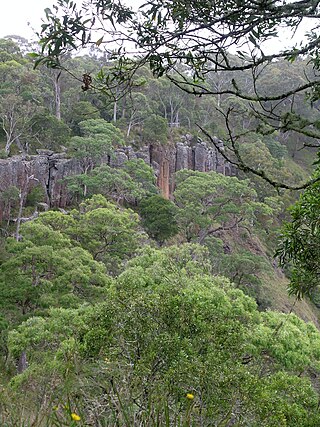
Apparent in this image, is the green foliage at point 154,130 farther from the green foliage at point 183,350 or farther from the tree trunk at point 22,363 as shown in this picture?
the green foliage at point 183,350

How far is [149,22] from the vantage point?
2.42 meters

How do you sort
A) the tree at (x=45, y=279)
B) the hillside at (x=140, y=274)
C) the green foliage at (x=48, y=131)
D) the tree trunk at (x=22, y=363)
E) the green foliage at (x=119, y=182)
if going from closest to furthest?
the hillside at (x=140, y=274) → the tree trunk at (x=22, y=363) → the tree at (x=45, y=279) → the green foliage at (x=119, y=182) → the green foliage at (x=48, y=131)

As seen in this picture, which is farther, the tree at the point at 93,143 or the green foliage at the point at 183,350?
the tree at the point at 93,143

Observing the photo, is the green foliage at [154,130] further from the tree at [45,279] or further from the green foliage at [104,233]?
the tree at [45,279]

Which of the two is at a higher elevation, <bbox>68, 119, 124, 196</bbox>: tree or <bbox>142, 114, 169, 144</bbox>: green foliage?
<bbox>142, 114, 169, 144</bbox>: green foliage

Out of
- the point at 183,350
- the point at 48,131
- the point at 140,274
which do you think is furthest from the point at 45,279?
the point at 48,131

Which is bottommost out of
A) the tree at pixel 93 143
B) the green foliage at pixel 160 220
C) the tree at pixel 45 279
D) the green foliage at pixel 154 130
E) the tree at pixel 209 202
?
the tree at pixel 45 279

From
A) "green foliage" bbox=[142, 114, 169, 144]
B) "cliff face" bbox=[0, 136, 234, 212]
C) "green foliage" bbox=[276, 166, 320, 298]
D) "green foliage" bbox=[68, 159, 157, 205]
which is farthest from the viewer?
"green foliage" bbox=[142, 114, 169, 144]

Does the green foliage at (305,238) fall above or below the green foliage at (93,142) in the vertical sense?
below

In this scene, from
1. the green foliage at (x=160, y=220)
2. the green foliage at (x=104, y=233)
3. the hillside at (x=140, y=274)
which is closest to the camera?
the hillside at (x=140, y=274)

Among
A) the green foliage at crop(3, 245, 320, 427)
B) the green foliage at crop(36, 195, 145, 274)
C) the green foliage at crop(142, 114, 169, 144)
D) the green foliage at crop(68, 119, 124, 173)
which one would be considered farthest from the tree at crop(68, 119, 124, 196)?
the green foliage at crop(3, 245, 320, 427)

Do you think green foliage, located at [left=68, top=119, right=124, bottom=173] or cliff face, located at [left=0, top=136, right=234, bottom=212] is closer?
cliff face, located at [left=0, top=136, right=234, bottom=212]

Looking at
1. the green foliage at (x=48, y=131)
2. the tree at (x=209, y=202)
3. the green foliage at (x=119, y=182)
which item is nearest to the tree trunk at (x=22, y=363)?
the green foliage at (x=119, y=182)

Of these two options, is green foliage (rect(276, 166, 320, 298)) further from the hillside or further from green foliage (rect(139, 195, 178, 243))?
green foliage (rect(139, 195, 178, 243))
